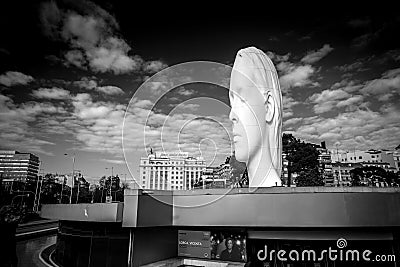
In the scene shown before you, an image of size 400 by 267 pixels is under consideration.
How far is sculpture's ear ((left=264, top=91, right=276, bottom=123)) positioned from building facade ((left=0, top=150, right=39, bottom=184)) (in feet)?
243

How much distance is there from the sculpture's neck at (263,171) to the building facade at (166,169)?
3.03 meters

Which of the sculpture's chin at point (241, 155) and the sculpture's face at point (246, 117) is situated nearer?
the sculpture's face at point (246, 117)

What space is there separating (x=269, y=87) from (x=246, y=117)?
8.03 ft

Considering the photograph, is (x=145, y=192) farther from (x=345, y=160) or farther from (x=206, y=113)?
(x=345, y=160)

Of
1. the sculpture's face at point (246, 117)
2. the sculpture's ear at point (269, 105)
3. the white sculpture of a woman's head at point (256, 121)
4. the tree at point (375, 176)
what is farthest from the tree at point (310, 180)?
the tree at point (375, 176)

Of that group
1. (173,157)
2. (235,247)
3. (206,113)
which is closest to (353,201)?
(235,247)

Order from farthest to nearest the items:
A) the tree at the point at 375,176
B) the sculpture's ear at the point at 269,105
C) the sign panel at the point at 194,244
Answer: the tree at the point at 375,176
the sculpture's ear at the point at 269,105
the sign panel at the point at 194,244

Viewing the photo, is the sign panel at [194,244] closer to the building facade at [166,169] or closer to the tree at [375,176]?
the building facade at [166,169]

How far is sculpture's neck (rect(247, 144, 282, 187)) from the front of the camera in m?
15.9

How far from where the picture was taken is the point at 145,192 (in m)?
12.2

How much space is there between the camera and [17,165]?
77.9 m

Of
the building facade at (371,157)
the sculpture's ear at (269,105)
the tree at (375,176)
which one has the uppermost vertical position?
the building facade at (371,157)

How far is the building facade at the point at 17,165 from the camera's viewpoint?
249 feet

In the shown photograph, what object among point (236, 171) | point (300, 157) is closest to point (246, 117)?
point (236, 171)
